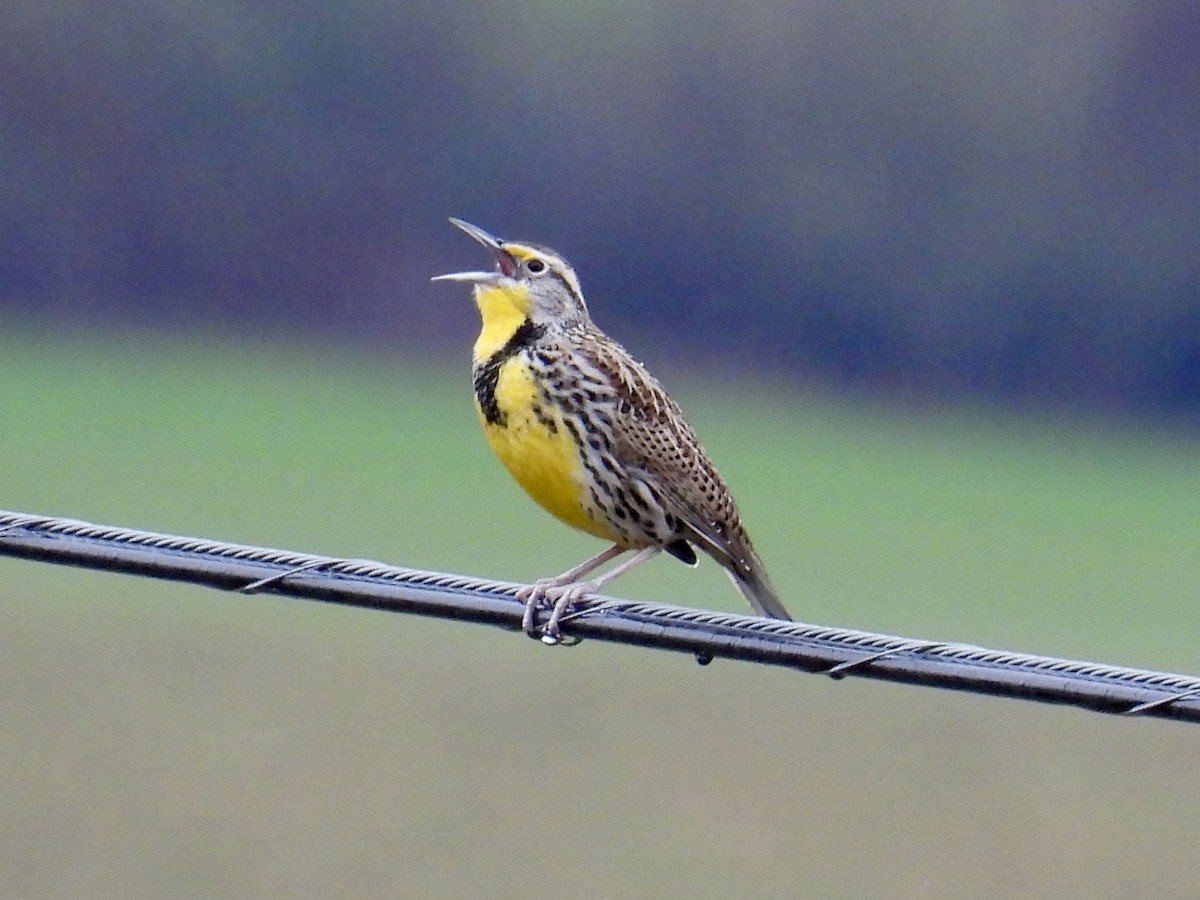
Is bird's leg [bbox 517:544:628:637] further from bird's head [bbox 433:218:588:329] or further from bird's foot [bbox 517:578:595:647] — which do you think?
bird's head [bbox 433:218:588:329]

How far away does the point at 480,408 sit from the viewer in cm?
451

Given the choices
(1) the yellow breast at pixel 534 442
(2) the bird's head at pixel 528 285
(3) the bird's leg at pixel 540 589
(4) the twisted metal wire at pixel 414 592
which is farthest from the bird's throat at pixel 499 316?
(4) the twisted metal wire at pixel 414 592

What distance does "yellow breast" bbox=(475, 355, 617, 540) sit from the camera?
4.41 m

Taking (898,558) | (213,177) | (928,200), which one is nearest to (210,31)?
(213,177)

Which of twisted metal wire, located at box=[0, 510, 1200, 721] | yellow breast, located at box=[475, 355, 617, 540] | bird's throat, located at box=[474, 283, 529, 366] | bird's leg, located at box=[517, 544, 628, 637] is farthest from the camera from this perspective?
bird's throat, located at box=[474, 283, 529, 366]

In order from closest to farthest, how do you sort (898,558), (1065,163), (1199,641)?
(1199,641), (898,558), (1065,163)

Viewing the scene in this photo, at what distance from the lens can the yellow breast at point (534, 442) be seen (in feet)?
14.5

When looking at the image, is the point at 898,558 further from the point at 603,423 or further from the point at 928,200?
the point at 603,423

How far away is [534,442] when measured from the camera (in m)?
4.41

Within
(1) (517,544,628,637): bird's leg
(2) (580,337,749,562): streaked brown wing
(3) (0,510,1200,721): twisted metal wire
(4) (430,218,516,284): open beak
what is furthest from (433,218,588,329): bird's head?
(3) (0,510,1200,721): twisted metal wire

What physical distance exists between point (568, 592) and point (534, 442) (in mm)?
474

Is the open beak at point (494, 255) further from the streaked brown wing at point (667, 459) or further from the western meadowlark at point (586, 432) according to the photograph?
the streaked brown wing at point (667, 459)

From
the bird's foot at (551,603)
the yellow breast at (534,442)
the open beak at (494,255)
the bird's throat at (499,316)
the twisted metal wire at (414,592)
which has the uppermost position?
the open beak at (494,255)

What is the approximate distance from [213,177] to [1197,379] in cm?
796
